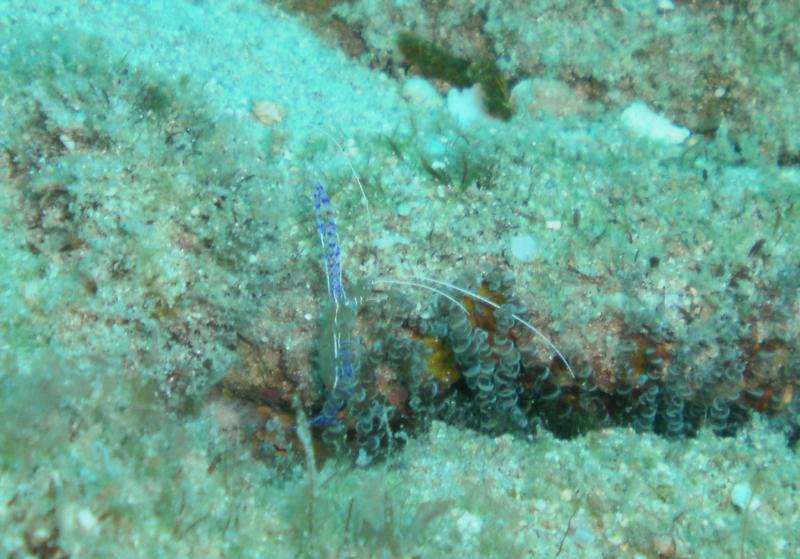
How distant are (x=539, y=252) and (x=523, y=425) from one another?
1.13m

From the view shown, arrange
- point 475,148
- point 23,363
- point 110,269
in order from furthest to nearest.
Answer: point 475,148 → point 110,269 → point 23,363

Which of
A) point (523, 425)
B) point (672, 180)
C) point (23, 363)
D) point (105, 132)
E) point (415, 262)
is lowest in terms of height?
point (523, 425)

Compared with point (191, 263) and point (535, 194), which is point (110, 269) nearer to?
point (191, 263)

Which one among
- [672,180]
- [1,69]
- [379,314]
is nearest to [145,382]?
[379,314]

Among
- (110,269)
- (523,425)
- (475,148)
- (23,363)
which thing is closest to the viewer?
(23,363)

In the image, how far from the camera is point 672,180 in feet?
14.5

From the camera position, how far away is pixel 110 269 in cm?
346

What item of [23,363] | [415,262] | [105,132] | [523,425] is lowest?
[523,425]

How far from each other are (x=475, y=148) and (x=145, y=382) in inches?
113

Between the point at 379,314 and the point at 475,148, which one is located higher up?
the point at 475,148

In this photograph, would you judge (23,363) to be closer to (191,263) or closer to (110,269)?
(110,269)

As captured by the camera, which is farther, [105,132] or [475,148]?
[475,148]

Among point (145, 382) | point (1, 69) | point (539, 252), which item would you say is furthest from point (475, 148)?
point (1, 69)

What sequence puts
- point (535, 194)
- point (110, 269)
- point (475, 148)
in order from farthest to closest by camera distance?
point (475, 148) < point (535, 194) < point (110, 269)
